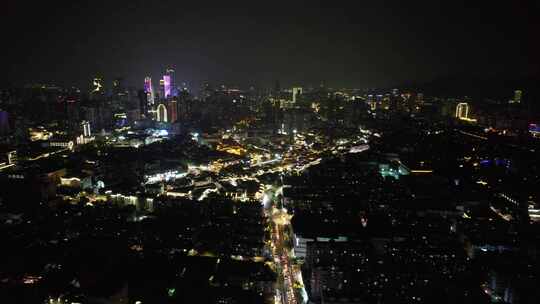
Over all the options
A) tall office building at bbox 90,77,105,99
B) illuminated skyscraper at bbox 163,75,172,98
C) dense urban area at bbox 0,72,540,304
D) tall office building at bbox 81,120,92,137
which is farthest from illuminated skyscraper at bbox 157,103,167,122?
tall office building at bbox 90,77,105,99

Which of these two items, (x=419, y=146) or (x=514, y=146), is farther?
(x=419, y=146)

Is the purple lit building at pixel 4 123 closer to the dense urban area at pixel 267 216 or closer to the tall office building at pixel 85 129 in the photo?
the dense urban area at pixel 267 216

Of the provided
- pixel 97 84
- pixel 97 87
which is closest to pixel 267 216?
pixel 97 87

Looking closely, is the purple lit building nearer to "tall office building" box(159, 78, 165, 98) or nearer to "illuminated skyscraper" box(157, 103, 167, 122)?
"illuminated skyscraper" box(157, 103, 167, 122)

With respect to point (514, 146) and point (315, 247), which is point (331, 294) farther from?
point (514, 146)

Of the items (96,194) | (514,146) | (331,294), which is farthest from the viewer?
(514,146)

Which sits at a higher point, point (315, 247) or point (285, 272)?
point (315, 247)

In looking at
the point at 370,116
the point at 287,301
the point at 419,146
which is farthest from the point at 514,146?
the point at 287,301

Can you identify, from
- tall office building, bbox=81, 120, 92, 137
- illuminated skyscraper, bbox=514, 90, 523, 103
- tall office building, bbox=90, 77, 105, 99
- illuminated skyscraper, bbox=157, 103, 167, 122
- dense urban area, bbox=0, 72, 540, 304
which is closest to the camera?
dense urban area, bbox=0, 72, 540, 304

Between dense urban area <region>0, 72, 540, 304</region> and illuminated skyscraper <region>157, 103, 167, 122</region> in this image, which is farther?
illuminated skyscraper <region>157, 103, 167, 122</region>
